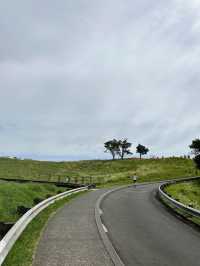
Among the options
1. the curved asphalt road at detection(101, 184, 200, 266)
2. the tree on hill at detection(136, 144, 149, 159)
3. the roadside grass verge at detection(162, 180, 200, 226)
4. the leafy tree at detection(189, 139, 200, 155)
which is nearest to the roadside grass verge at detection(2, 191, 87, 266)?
the curved asphalt road at detection(101, 184, 200, 266)

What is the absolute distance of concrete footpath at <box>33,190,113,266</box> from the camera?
855 centimetres

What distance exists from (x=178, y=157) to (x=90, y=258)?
3866 inches

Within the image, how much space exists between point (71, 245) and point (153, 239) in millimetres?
2703

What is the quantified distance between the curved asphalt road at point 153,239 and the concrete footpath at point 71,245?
0.56 meters

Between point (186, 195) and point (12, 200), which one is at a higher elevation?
point (186, 195)

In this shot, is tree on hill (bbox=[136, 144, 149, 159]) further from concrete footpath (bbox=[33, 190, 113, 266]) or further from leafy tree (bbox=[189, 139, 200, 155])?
concrete footpath (bbox=[33, 190, 113, 266])

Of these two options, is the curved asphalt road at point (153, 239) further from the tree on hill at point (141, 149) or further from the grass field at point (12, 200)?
the tree on hill at point (141, 149)

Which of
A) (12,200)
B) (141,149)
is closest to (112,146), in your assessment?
(141,149)

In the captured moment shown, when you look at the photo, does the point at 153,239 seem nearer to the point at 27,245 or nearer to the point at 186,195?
the point at 27,245

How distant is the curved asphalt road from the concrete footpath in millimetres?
563

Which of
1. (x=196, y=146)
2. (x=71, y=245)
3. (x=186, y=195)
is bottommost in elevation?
(x=71, y=245)

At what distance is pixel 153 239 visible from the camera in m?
11.4

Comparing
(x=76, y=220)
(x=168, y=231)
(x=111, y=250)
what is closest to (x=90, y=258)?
(x=111, y=250)

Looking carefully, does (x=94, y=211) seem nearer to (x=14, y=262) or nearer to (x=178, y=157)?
(x=14, y=262)
